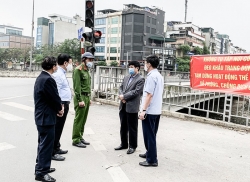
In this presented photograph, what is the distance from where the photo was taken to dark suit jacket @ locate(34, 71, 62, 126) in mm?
3421

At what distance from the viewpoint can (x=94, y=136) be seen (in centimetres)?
592

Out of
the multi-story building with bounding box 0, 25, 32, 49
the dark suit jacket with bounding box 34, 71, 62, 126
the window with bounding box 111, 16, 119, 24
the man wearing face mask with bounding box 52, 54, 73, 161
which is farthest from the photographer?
the multi-story building with bounding box 0, 25, 32, 49

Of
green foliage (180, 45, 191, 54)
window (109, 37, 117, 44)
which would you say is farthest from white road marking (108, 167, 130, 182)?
window (109, 37, 117, 44)

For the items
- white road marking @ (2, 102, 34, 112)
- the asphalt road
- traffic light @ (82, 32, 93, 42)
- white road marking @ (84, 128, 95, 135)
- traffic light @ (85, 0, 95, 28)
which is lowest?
the asphalt road

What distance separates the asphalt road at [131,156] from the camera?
380 centimetres

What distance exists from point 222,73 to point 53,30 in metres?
86.0

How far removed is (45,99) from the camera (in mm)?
3494

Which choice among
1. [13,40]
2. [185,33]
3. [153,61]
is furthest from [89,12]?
[13,40]

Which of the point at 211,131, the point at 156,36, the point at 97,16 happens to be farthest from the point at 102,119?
the point at 97,16

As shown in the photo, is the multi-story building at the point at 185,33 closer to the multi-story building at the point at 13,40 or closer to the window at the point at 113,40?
the window at the point at 113,40

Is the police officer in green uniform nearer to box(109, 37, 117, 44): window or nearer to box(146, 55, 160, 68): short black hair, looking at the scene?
box(146, 55, 160, 68): short black hair

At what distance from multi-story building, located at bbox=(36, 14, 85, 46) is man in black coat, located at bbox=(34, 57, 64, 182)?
283 feet

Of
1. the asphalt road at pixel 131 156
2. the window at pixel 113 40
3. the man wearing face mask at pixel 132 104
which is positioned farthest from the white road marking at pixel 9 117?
the window at pixel 113 40

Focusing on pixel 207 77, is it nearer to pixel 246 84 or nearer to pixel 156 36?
pixel 246 84
